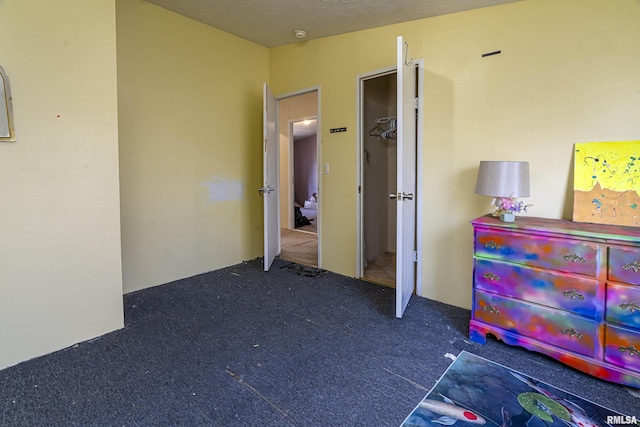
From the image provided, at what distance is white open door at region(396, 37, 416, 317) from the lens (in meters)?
2.31

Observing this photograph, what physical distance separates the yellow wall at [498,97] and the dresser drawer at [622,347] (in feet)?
2.72

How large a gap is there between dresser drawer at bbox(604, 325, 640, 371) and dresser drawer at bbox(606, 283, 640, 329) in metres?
0.05

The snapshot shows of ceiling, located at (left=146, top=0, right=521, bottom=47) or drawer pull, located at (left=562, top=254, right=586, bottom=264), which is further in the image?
ceiling, located at (left=146, top=0, right=521, bottom=47)

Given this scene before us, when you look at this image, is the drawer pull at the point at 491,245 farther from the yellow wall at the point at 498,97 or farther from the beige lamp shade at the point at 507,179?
the yellow wall at the point at 498,97

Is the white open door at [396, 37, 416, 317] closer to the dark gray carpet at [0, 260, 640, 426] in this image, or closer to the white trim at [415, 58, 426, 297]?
the white trim at [415, 58, 426, 297]

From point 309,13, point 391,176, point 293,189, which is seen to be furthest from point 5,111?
point 293,189

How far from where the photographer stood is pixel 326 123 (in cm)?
355

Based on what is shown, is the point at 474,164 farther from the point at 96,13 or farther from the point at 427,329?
the point at 96,13

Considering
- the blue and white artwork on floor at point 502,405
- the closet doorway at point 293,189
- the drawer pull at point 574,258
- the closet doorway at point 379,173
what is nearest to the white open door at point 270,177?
the closet doorway at point 293,189

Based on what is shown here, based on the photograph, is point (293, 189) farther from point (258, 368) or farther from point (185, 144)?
point (258, 368)

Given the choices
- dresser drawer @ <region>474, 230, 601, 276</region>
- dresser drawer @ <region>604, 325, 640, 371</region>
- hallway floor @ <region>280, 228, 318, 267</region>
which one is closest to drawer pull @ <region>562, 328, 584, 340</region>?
dresser drawer @ <region>604, 325, 640, 371</region>

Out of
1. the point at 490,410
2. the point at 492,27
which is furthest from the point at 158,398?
the point at 492,27

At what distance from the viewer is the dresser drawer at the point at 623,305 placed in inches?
64.6

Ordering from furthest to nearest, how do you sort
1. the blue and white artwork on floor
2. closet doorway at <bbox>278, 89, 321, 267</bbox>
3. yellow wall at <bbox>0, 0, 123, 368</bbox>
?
1. closet doorway at <bbox>278, 89, 321, 267</bbox>
2. yellow wall at <bbox>0, 0, 123, 368</bbox>
3. the blue and white artwork on floor
